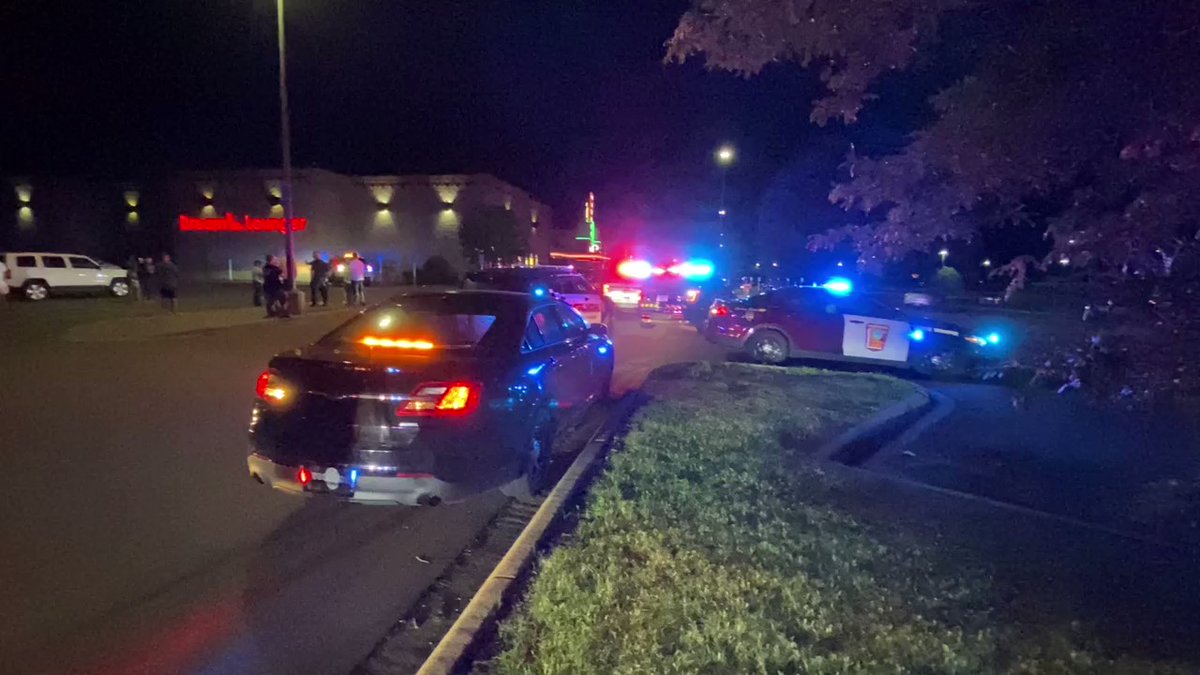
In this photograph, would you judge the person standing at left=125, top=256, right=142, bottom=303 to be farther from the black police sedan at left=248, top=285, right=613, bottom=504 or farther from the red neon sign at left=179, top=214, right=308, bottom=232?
the black police sedan at left=248, top=285, right=613, bottom=504

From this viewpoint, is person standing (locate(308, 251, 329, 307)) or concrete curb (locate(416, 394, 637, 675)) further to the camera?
person standing (locate(308, 251, 329, 307))

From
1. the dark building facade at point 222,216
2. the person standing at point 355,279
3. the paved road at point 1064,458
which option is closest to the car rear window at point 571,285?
the paved road at point 1064,458

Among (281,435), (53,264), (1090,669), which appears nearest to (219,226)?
(53,264)

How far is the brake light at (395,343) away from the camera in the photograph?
21.1 ft

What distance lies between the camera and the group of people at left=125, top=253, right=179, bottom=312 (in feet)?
76.7

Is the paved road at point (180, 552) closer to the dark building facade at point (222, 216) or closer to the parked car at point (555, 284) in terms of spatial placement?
the parked car at point (555, 284)

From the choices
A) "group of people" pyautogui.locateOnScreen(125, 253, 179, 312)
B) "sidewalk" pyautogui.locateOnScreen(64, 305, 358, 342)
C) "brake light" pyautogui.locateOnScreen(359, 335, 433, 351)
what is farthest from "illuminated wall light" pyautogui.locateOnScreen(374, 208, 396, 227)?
"brake light" pyautogui.locateOnScreen(359, 335, 433, 351)

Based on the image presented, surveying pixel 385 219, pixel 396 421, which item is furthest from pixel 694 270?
pixel 385 219

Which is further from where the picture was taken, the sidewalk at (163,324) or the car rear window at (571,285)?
the sidewalk at (163,324)

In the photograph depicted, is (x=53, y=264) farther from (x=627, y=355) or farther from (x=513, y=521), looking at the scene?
(x=513, y=521)

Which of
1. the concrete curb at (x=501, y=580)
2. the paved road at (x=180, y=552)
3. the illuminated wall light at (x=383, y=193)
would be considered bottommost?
the paved road at (x=180, y=552)

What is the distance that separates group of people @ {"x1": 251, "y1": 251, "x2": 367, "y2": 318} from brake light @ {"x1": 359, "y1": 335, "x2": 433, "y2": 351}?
51.5 ft

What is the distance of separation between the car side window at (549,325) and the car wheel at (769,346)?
8293 millimetres

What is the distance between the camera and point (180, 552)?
5625mm
